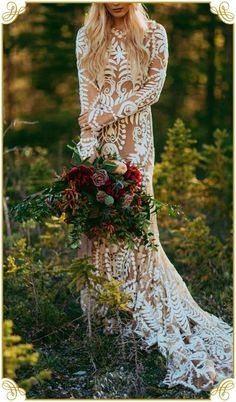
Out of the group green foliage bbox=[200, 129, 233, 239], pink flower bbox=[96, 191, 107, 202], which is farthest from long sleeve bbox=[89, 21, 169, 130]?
green foliage bbox=[200, 129, 233, 239]

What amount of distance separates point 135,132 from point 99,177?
620 mm

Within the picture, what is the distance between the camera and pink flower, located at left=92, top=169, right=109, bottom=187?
4426 mm

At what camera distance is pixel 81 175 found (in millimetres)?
4449

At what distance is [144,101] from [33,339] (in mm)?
1816

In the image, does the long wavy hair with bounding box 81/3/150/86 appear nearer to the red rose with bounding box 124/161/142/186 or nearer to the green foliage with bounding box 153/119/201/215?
the red rose with bounding box 124/161/142/186

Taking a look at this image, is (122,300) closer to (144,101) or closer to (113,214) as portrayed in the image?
(113,214)

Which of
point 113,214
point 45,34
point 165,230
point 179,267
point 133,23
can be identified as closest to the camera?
point 113,214

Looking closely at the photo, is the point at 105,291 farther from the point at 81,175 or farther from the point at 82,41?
the point at 82,41

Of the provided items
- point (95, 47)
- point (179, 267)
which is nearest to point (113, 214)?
point (95, 47)

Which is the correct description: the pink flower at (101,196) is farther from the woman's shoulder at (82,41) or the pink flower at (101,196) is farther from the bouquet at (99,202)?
the woman's shoulder at (82,41)

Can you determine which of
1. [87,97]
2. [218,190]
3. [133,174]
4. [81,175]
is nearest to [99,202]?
[81,175]

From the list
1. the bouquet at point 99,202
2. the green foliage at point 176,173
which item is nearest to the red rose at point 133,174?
the bouquet at point 99,202

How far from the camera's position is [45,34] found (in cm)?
1183

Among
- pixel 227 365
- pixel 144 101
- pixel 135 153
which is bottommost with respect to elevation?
pixel 227 365
